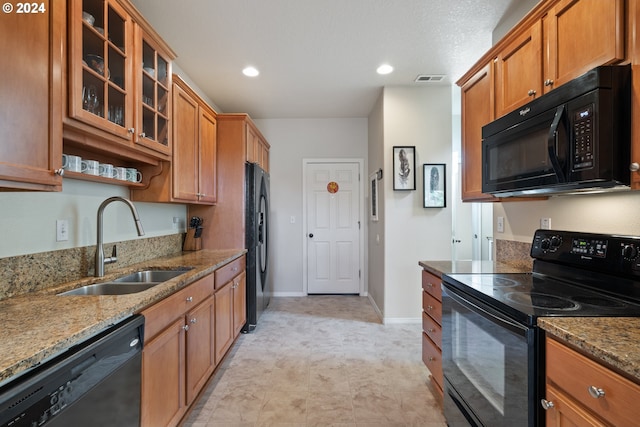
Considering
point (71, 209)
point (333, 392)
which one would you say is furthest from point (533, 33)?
point (71, 209)

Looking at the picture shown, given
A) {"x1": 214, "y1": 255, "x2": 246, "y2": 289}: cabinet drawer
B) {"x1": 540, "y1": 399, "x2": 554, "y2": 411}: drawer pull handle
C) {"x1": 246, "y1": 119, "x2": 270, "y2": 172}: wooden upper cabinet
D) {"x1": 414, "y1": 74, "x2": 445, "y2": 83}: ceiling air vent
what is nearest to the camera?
{"x1": 540, "y1": 399, "x2": 554, "y2": 411}: drawer pull handle

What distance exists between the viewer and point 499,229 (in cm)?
222

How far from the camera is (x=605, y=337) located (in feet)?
2.74

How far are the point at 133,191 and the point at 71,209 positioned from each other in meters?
0.57

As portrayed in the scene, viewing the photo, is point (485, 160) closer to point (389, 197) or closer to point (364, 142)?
point (389, 197)

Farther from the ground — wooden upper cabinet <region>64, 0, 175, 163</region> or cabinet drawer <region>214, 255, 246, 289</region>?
wooden upper cabinet <region>64, 0, 175, 163</region>

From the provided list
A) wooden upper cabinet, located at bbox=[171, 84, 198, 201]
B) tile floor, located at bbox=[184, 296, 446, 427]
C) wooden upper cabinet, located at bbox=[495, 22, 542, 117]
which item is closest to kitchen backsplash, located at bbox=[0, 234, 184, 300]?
wooden upper cabinet, located at bbox=[171, 84, 198, 201]

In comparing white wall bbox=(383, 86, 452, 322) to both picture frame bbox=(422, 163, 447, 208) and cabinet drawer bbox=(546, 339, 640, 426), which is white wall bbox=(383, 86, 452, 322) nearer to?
picture frame bbox=(422, 163, 447, 208)

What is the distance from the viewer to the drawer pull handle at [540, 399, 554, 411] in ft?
3.09

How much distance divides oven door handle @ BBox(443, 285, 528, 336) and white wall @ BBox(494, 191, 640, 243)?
0.74 m

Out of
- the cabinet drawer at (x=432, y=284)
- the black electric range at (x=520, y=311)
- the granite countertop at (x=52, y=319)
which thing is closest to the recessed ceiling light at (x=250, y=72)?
the granite countertop at (x=52, y=319)

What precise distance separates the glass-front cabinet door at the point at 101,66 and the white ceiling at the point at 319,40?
0.63 m

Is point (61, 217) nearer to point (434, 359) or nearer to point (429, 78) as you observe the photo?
point (434, 359)

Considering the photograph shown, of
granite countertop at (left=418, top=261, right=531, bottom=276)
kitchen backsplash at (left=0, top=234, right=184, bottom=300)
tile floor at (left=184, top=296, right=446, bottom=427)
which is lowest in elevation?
tile floor at (left=184, top=296, right=446, bottom=427)
